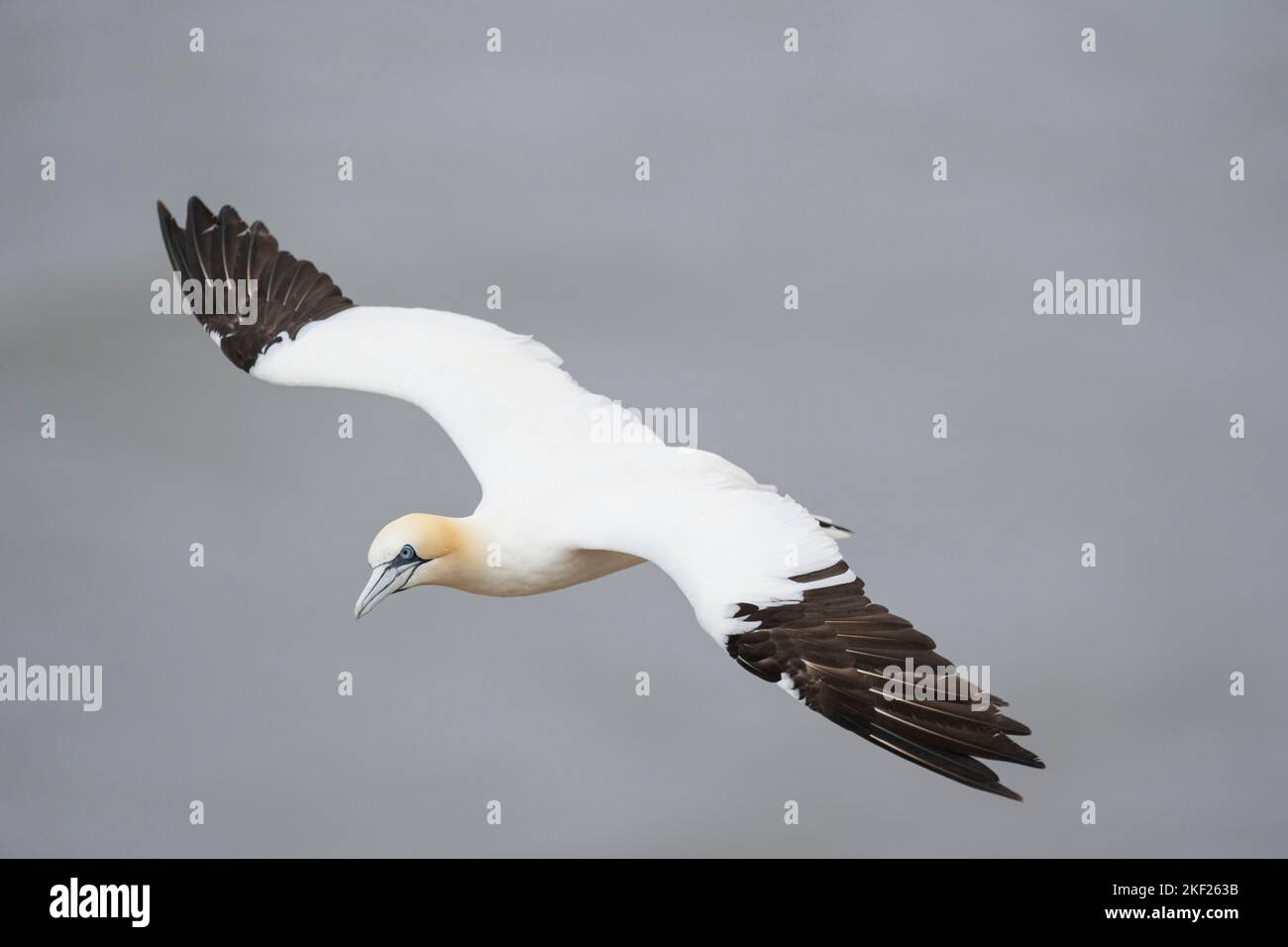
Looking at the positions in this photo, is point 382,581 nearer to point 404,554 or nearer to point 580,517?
point 404,554

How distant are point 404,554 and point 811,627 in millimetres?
2258

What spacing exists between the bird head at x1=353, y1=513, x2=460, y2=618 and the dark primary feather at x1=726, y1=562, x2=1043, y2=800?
1.81m

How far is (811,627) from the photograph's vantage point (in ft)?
29.0

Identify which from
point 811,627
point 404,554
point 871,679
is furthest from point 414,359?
point 871,679

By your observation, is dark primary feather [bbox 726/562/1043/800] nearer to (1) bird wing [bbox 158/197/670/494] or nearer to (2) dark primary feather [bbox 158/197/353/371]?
(1) bird wing [bbox 158/197/670/494]

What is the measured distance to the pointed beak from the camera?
32.3 ft

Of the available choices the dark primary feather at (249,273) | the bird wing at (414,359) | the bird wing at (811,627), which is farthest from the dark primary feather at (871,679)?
the dark primary feather at (249,273)

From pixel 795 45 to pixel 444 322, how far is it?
10.2 meters

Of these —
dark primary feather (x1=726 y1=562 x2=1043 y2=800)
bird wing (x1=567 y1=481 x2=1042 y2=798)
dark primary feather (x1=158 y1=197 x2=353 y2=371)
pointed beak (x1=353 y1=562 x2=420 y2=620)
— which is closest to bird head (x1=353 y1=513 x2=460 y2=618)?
pointed beak (x1=353 y1=562 x2=420 y2=620)

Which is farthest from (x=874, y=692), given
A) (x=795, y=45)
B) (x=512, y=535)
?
(x=795, y=45)

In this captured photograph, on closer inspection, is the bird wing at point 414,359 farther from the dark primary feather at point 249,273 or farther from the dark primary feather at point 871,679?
the dark primary feather at point 871,679

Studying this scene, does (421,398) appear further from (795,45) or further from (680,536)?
(795,45)

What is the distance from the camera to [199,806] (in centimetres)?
1466

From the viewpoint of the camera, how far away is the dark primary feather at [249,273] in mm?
11773
